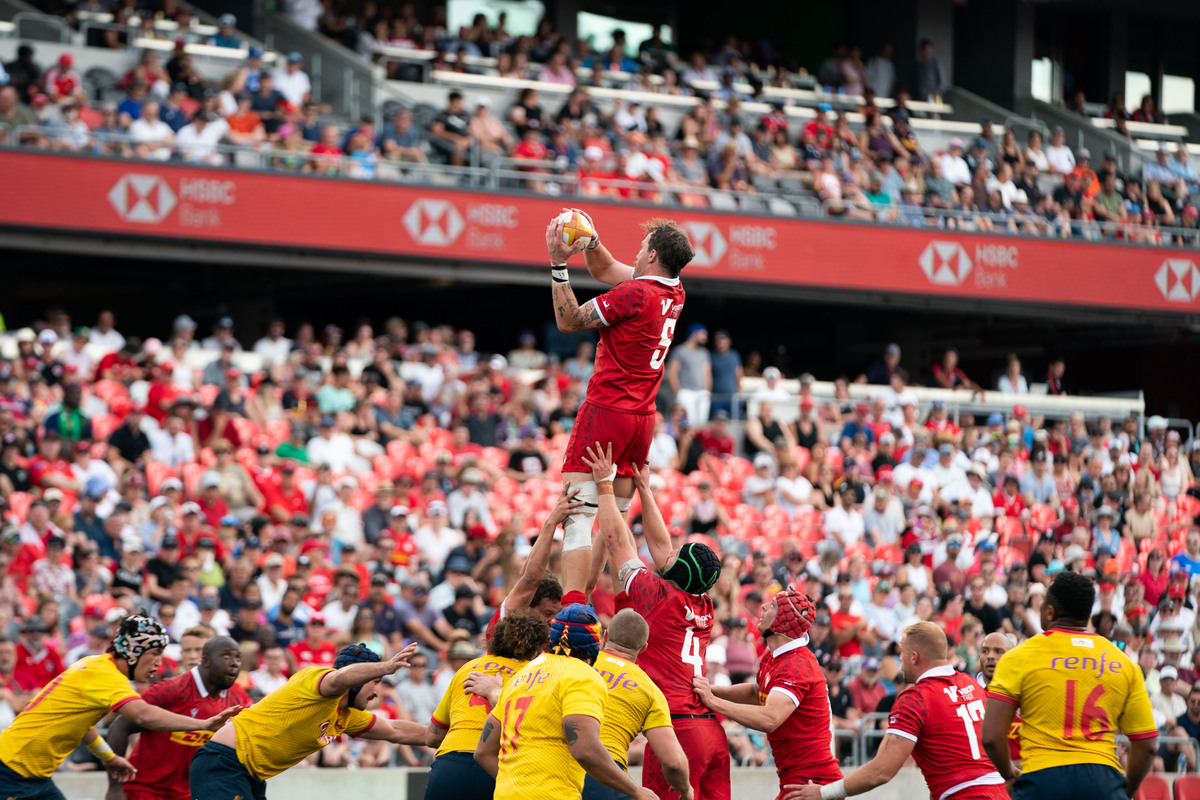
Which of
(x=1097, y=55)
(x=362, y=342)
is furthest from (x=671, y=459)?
(x=1097, y=55)

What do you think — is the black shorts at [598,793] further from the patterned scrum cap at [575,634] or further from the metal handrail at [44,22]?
the metal handrail at [44,22]

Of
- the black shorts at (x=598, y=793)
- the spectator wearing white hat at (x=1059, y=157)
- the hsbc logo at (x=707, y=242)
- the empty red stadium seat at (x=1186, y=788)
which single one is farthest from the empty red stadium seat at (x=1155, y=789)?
the spectator wearing white hat at (x=1059, y=157)

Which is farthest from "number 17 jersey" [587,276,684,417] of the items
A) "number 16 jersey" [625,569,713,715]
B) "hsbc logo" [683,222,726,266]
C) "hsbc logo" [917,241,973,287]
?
"hsbc logo" [917,241,973,287]

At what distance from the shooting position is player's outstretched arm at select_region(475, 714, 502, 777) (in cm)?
722

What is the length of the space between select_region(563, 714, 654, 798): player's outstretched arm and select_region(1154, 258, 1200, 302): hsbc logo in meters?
22.3

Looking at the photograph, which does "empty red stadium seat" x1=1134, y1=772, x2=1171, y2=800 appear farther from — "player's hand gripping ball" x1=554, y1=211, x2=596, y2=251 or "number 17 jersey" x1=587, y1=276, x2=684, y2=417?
"player's hand gripping ball" x1=554, y1=211, x2=596, y2=251

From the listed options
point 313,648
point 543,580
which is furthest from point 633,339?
point 313,648

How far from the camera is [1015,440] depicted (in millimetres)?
20609

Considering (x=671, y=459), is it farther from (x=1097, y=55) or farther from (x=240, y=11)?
(x=1097, y=55)

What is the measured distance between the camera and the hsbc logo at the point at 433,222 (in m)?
21.6

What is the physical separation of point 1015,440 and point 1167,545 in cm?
230

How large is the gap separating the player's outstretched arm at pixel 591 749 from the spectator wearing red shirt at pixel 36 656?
6746 mm

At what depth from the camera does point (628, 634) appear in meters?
7.14

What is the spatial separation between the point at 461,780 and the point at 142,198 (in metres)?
13.8
